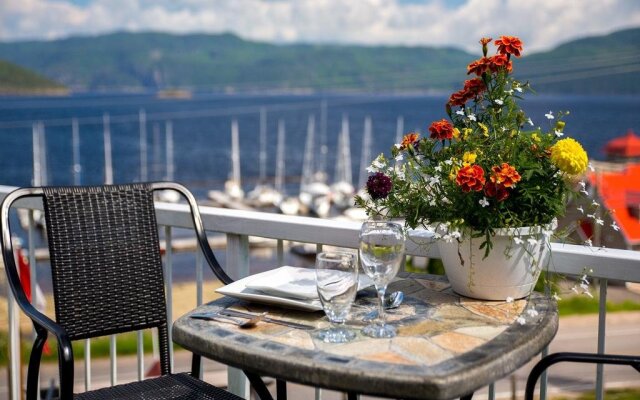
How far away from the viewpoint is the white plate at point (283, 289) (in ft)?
5.04

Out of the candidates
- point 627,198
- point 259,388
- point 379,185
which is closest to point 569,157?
point 379,185

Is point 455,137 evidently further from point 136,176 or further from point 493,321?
point 136,176

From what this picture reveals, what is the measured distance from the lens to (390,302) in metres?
1.60

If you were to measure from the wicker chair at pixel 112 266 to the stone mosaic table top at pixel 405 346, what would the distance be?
462 mm

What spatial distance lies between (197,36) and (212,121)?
2679 centimetres

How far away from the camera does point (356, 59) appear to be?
80.1 metres

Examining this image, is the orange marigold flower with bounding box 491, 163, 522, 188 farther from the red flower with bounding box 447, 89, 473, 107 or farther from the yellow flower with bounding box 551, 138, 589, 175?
the red flower with bounding box 447, 89, 473, 107

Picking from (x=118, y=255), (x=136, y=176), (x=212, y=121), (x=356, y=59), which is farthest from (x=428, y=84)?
(x=118, y=255)

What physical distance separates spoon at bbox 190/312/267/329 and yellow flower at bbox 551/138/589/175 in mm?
706

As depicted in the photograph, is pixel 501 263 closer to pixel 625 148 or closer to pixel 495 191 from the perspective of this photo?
pixel 495 191

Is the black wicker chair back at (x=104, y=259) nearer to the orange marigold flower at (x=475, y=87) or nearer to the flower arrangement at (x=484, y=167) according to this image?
the flower arrangement at (x=484, y=167)

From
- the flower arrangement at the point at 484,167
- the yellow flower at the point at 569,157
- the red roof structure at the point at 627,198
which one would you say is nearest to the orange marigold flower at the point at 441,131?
the flower arrangement at the point at 484,167

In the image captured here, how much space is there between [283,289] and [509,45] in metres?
0.75

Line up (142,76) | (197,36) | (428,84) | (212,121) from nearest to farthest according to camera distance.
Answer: (212,121)
(428,84)
(142,76)
(197,36)
